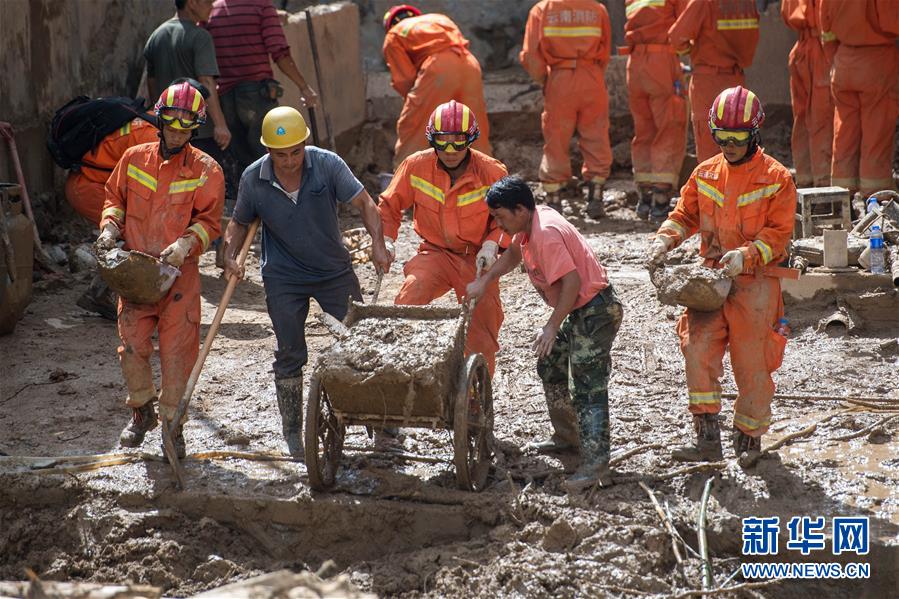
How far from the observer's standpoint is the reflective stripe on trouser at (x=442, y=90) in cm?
1163

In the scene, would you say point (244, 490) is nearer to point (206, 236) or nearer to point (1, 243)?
point (206, 236)

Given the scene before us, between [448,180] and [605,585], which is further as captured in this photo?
[448,180]

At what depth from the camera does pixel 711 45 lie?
11.3 metres

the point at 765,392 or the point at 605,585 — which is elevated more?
the point at 765,392

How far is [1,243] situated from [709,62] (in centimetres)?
650

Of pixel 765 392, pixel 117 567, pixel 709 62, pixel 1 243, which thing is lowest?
pixel 117 567

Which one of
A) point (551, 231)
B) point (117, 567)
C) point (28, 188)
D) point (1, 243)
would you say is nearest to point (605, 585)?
point (551, 231)

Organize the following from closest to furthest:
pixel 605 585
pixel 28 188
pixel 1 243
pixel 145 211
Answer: pixel 605 585, pixel 145 211, pixel 1 243, pixel 28 188

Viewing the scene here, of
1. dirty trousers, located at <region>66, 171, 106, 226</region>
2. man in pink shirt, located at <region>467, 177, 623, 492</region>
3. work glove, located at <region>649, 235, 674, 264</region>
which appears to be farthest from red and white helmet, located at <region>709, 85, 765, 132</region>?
dirty trousers, located at <region>66, 171, 106, 226</region>

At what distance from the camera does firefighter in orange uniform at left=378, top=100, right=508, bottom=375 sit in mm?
6613

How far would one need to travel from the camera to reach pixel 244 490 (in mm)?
6102

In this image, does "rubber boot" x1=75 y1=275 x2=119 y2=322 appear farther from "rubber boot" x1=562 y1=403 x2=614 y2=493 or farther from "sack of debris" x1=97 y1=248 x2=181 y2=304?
"rubber boot" x1=562 y1=403 x2=614 y2=493

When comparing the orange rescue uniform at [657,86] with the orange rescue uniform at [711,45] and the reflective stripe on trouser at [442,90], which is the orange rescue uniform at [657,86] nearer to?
the orange rescue uniform at [711,45]

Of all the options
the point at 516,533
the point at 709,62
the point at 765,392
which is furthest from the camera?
the point at 709,62
